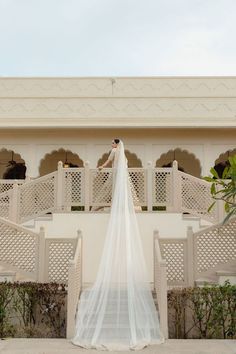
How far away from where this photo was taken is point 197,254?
7672 millimetres

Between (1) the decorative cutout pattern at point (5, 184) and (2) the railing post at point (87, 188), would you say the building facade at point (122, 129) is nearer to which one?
(1) the decorative cutout pattern at point (5, 184)

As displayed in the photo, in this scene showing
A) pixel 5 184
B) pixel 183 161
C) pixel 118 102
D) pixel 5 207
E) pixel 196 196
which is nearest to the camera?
pixel 196 196

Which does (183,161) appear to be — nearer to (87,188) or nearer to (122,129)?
(122,129)

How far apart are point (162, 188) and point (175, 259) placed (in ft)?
8.00

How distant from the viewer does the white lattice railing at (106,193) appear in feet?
31.5

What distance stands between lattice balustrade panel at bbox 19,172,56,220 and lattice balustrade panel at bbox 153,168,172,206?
2286 mm

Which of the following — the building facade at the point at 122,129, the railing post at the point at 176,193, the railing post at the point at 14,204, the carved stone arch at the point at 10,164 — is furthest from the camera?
the carved stone arch at the point at 10,164

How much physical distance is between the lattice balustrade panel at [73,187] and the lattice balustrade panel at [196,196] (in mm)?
2257

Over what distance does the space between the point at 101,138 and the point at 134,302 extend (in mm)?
9012

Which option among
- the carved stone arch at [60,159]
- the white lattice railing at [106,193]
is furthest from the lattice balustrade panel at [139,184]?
the carved stone arch at [60,159]

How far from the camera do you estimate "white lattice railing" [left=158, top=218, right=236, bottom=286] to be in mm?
7582

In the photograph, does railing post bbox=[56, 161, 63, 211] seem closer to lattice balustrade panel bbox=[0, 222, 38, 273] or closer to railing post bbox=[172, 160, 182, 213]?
lattice balustrade panel bbox=[0, 222, 38, 273]

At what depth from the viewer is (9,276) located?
7.76 metres

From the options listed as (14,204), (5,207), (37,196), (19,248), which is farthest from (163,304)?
(5,207)
